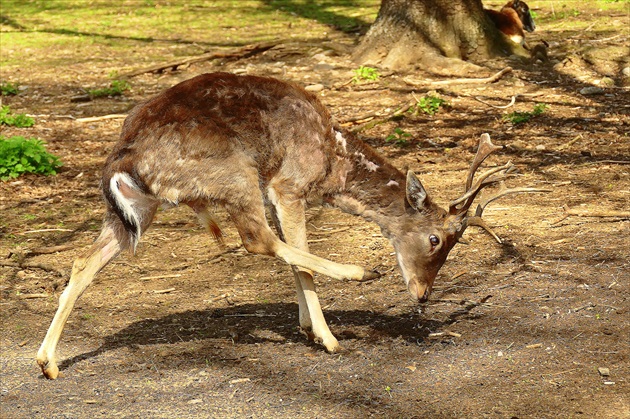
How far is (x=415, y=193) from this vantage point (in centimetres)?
620

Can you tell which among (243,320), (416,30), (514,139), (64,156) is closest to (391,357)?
(243,320)

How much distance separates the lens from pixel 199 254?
317 inches

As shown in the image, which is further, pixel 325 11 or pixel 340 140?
pixel 325 11

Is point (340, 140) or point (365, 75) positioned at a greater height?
point (340, 140)

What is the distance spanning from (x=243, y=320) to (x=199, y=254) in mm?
1569

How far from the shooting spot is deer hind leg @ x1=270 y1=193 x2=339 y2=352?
19.6ft

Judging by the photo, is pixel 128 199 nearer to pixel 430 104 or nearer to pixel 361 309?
pixel 361 309

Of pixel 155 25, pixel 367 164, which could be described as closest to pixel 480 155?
pixel 367 164

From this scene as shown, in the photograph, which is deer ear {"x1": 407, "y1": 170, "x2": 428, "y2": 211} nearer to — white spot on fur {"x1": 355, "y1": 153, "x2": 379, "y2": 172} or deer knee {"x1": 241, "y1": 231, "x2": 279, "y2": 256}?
white spot on fur {"x1": 355, "y1": 153, "x2": 379, "y2": 172}

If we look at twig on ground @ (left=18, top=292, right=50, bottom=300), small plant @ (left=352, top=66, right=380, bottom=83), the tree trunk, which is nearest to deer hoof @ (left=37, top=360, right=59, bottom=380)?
twig on ground @ (left=18, top=292, right=50, bottom=300)

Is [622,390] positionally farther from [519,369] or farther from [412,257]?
[412,257]

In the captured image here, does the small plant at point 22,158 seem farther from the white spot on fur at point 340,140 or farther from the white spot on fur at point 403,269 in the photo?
the white spot on fur at point 403,269

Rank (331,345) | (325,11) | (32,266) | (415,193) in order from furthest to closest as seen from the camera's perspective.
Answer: (325,11) → (32,266) → (415,193) → (331,345)

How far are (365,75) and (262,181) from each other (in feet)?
23.1
